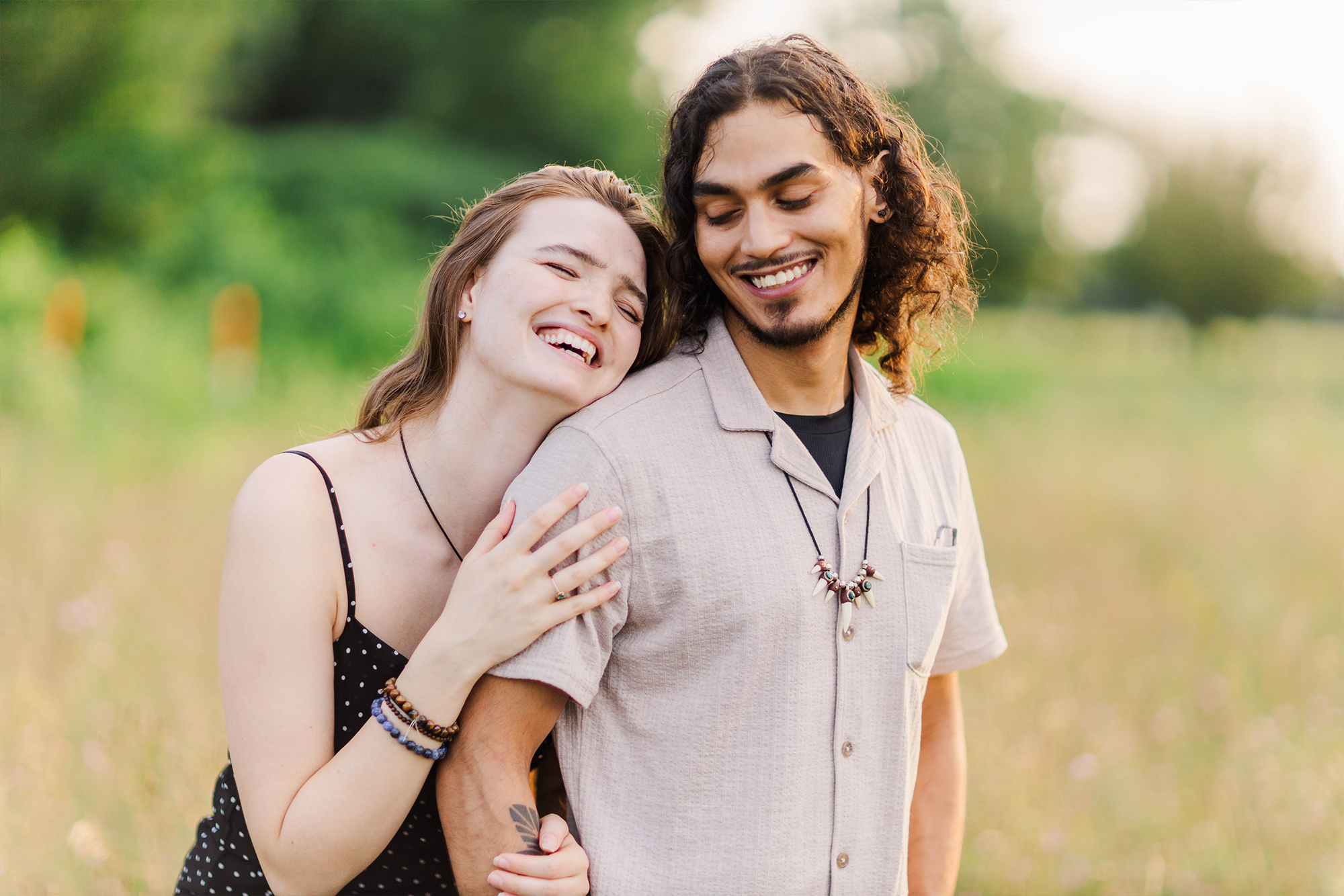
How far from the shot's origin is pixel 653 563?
6.30ft

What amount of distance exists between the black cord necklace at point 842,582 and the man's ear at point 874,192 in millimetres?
710

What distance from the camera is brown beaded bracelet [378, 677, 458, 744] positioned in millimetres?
1867

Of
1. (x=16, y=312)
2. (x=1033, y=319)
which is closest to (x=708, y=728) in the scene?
(x=16, y=312)

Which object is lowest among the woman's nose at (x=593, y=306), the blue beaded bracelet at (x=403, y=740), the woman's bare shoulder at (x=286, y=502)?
the blue beaded bracelet at (x=403, y=740)

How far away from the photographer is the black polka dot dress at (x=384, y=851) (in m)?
2.07

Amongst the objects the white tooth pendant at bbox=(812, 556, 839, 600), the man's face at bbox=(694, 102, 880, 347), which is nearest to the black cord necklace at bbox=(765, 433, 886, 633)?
the white tooth pendant at bbox=(812, 556, 839, 600)

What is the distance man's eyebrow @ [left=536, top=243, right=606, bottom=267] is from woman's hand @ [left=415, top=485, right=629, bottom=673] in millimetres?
Result: 586

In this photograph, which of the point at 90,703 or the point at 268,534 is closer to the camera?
the point at 268,534

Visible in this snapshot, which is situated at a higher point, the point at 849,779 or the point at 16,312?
the point at 16,312

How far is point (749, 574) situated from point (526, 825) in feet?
2.09

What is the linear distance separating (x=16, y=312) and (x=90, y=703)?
590cm

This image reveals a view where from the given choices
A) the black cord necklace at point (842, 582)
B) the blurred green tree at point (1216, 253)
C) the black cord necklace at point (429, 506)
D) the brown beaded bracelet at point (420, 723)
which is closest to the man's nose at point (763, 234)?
the black cord necklace at point (842, 582)

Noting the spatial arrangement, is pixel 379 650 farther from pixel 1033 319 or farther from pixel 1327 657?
pixel 1033 319

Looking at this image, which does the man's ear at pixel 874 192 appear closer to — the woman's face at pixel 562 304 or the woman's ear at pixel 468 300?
the woman's face at pixel 562 304
